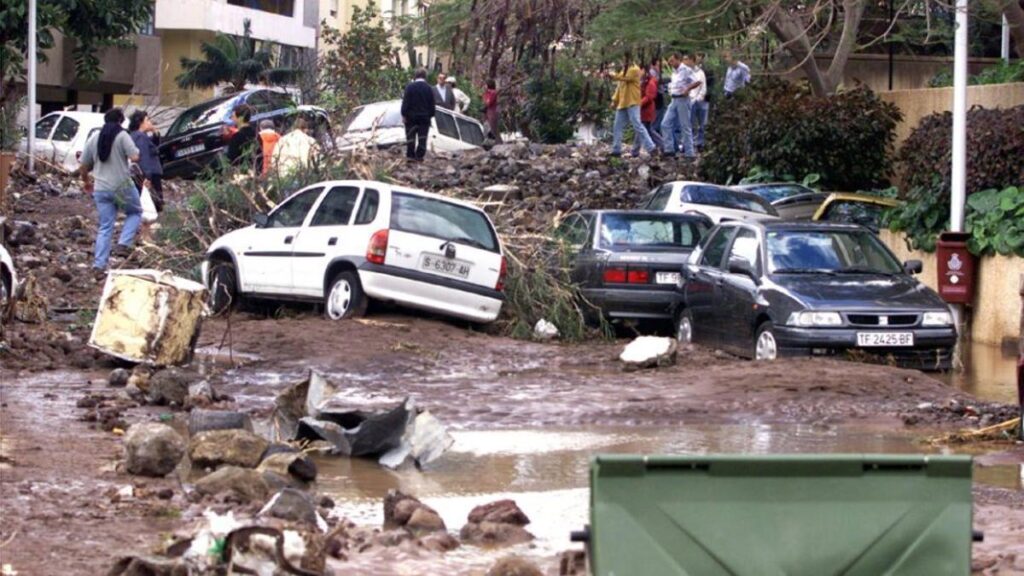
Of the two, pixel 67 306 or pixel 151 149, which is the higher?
pixel 151 149

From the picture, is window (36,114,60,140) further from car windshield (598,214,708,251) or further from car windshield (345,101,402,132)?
car windshield (598,214,708,251)

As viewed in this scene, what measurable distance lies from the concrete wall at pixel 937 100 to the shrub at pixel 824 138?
1.10 ft

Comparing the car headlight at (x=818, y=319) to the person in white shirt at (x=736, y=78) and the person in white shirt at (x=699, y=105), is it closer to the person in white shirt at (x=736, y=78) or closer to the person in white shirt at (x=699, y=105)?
the person in white shirt at (x=699, y=105)

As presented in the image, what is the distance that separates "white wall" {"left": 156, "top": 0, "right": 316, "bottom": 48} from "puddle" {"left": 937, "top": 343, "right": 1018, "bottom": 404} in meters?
37.6

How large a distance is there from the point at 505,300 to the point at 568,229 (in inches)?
76.1

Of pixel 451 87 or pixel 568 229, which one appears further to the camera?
pixel 451 87

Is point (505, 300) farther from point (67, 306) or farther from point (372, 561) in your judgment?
point (372, 561)

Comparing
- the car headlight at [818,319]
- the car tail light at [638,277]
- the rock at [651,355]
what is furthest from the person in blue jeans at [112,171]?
the car headlight at [818,319]

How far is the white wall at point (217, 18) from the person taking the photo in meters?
52.9

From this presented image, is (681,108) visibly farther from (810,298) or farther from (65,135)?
(810,298)

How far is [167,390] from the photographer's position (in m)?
11.7

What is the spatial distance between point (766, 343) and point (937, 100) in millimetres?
12056

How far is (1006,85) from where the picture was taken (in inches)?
922

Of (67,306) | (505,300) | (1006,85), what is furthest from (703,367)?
(1006,85)
